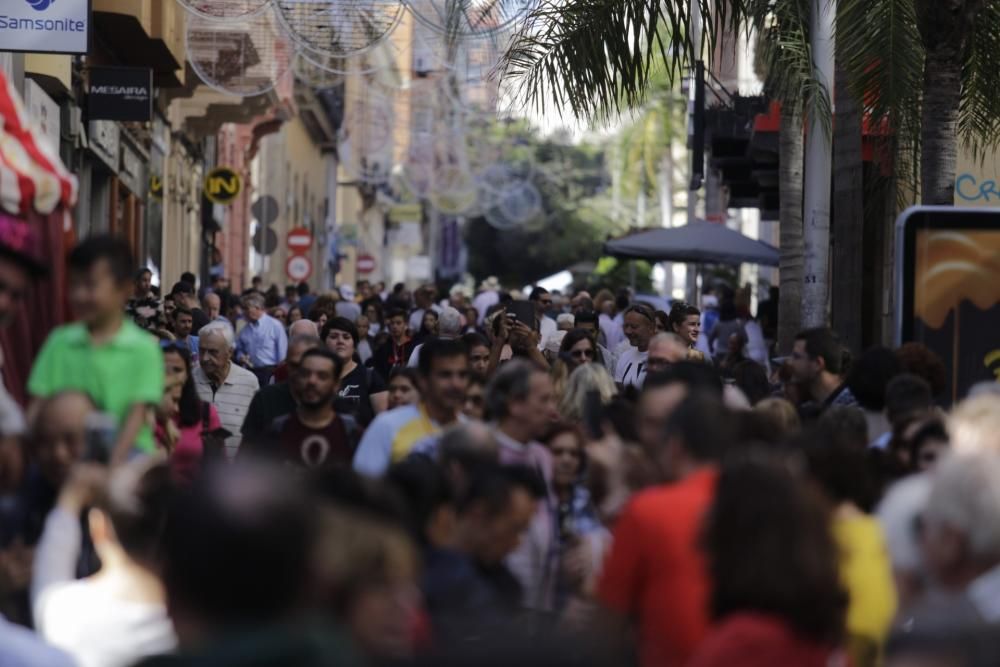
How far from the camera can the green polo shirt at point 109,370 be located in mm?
7555

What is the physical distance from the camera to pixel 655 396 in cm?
697

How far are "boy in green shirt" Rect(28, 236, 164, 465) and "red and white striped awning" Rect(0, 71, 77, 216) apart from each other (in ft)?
3.10

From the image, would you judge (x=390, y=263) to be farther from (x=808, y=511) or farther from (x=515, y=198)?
(x=808, y=511)

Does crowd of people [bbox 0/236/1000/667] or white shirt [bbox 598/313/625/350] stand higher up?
white shirt [bbox 598/313/625/350]

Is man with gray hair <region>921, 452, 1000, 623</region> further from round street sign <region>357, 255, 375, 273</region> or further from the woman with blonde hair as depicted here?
round street sign <region>357, 255, 375, 273</region>

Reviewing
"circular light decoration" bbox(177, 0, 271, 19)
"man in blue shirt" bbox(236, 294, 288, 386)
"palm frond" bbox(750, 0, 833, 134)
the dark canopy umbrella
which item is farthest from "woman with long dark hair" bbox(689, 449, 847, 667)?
the dark canopy umbrella

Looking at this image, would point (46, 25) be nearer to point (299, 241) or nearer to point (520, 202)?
point (299, 241)

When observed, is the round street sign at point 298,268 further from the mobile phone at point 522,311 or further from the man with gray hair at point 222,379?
the man with gray hair at point 222,379

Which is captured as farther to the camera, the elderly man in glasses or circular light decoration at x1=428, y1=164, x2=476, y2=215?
circular light decoration at x1=428, y1=164, x2=476, y2=215

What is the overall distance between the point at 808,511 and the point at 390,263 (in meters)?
98.0

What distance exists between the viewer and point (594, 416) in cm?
852

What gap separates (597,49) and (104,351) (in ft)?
29.0

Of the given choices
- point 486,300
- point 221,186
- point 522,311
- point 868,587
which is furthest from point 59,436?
point 221,186

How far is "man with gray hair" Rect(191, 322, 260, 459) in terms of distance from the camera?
12.9m
